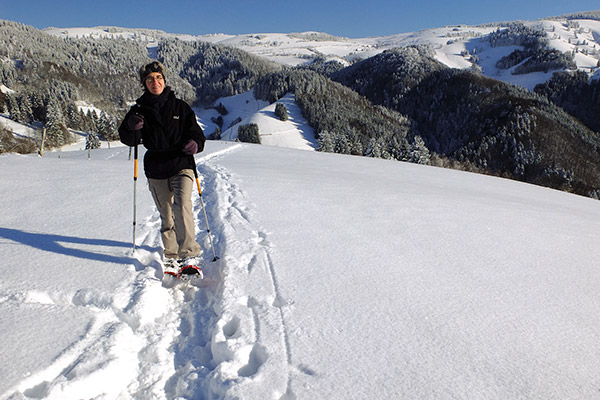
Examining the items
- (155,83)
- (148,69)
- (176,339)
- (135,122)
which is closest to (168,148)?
(135,122)

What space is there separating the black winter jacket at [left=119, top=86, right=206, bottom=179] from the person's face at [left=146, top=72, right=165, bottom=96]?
0.06 meters

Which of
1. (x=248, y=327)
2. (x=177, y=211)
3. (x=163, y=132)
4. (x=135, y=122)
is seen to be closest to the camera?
(x=248, y=327)

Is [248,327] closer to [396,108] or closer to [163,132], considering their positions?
[163,132]

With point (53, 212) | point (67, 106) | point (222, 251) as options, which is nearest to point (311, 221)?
point (222, 251)

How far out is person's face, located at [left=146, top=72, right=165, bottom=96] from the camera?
11.5 ft

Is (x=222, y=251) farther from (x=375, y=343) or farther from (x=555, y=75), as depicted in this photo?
(x=555, y=75)

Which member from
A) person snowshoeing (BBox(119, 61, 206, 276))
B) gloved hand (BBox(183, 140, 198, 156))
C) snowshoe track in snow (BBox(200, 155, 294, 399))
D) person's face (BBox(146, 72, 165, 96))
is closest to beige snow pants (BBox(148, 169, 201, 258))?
person snowshoeing (BBox(119, 61, 206, 276))

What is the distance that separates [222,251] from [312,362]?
93.4 inches

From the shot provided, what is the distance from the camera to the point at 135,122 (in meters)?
3.50

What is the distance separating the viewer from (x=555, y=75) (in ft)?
634

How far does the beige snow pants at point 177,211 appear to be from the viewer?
3.83 metres

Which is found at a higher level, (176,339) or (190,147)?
(190,147)

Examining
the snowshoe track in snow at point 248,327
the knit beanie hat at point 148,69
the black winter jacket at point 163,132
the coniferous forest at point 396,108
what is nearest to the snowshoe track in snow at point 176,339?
the snowshoe track in snow at point 248,327

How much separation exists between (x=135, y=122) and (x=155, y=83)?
48cm
